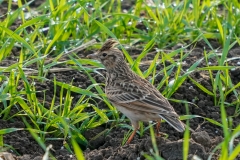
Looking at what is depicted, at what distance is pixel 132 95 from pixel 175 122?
77cm

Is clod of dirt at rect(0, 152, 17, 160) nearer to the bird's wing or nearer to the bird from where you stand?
the bird

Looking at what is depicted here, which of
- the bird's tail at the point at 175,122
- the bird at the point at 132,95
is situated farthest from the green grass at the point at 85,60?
the bird's tail at the point at 175,122

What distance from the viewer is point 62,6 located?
8.29m

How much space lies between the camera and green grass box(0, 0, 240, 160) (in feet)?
23.1

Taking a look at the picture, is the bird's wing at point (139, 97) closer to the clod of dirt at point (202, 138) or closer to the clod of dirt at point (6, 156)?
the clod of dirt at point (202, 138)

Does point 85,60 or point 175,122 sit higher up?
point 85,60

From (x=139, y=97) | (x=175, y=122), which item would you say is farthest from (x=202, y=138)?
(x=139, y=97)

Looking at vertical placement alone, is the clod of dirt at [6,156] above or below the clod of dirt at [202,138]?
above

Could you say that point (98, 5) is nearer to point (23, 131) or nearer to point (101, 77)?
point (101, 77)

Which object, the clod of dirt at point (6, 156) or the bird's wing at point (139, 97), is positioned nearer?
the clod of dirt at point (6, 156)

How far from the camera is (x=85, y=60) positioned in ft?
25.0

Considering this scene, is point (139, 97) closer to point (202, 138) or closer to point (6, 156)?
point (202, 138)

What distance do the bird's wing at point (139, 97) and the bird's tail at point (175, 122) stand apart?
1.8 inches

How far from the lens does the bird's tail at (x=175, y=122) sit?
6.33 meters
